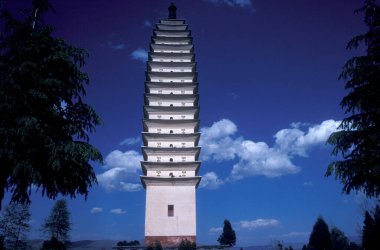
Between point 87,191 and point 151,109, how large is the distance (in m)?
21.2

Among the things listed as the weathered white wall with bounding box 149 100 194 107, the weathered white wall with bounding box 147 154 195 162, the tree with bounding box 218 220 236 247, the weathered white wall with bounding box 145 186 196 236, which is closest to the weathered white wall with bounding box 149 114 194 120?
the weathered white wall with bounding box 149 100 194 107

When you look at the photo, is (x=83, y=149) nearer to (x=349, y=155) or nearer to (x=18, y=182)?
(x=18, y=182)

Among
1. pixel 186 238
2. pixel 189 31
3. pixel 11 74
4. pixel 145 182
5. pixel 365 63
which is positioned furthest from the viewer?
pixel 189 31

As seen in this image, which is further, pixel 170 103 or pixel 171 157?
pixel 170 103

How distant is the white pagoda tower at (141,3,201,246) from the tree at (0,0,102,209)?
17.2 m

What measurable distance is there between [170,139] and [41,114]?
21.1 m

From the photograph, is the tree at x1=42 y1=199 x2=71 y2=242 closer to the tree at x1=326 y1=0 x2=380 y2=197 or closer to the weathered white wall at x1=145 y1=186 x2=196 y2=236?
the weathered white wall at x1=145 y1=186 x2=196 y2=236

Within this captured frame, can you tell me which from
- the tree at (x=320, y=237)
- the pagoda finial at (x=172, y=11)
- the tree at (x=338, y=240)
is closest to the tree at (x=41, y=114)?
the tree at (x=320, y=237)

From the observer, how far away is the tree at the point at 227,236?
39306 mm

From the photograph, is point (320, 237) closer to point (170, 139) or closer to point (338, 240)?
point (338, 240)

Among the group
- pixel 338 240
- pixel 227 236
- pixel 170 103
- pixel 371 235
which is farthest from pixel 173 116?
pixel 338 240

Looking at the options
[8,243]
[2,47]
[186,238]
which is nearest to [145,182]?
[186,238]

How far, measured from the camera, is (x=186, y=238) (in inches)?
1114

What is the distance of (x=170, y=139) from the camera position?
3269 cm
